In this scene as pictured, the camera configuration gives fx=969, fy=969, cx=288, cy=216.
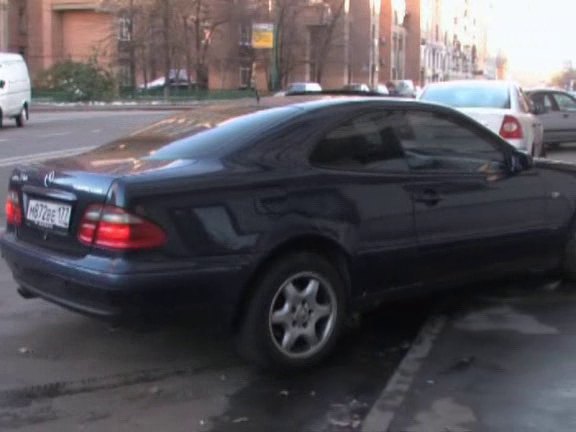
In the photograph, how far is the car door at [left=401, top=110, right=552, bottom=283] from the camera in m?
6.10

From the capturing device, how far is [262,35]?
64250mm

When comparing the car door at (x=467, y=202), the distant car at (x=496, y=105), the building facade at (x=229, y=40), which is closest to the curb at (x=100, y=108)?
the building facade at (x=229, y=40)

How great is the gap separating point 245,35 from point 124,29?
28.0ft

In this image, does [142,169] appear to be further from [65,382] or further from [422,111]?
[422,111]

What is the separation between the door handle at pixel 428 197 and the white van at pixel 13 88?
77.9 feet

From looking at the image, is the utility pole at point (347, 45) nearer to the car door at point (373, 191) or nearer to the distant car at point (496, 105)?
the distant car at point (496, 105)

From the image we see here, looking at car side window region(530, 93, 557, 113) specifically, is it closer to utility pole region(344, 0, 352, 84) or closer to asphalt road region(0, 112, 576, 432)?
asphalt road region(0, 112, 576, 432)

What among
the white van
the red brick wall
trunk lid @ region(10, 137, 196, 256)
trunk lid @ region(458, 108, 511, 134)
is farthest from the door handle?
the red brick wall

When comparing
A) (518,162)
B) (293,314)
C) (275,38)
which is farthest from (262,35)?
(293,314)

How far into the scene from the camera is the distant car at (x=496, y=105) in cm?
1323

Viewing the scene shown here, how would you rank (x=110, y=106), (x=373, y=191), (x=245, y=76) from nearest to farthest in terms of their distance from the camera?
(x=373, y=191), (x=110, y=106), (x=245, y=76)

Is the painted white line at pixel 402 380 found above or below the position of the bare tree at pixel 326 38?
below

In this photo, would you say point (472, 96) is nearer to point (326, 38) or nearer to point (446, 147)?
point (446, 147)

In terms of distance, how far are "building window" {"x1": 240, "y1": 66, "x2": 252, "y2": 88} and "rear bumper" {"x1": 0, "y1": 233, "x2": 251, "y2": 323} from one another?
66.4m
